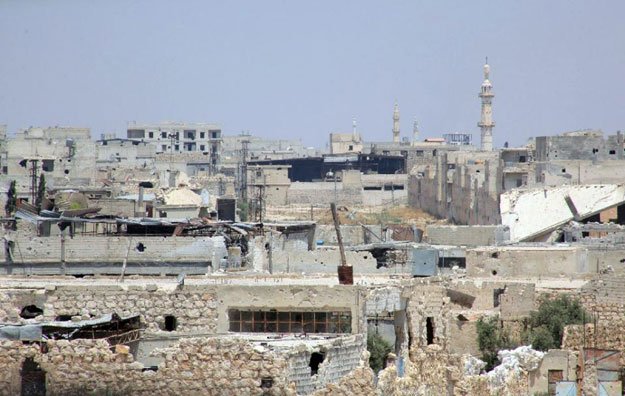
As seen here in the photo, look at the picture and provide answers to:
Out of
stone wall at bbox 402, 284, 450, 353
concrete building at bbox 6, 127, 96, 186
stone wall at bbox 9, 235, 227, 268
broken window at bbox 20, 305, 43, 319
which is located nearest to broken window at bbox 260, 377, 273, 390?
broken window at bbox 20, 305, 43, 319

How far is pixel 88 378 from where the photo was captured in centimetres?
1830

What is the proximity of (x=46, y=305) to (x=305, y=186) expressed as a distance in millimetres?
62875

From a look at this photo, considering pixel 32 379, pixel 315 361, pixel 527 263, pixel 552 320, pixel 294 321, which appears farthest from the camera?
pixel 527 263

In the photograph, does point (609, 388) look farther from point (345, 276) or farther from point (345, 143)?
point (345, 143)

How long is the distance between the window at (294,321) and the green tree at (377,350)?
0.84 meters

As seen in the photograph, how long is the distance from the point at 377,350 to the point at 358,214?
164ft

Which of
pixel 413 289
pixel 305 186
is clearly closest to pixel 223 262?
pixel 413 289

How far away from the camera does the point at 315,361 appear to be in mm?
19672

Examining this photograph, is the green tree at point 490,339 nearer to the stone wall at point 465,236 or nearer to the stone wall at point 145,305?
the stone wall at point 145,305

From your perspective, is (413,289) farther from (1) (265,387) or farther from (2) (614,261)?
(2) (614,261)

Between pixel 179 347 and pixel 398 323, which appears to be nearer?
pixel 179 347

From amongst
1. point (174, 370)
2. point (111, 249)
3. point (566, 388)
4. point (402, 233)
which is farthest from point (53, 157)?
point (174, 370)

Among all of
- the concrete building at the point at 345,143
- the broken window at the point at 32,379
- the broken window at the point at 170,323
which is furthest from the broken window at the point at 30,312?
the concrete building at the point at 345,143

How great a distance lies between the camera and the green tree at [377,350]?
22547mm
